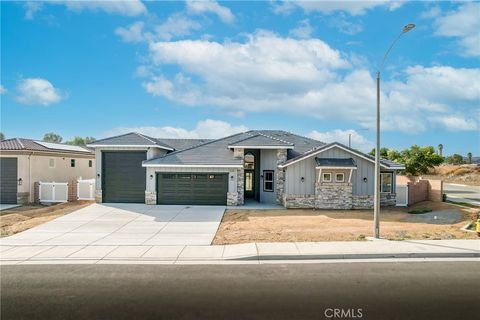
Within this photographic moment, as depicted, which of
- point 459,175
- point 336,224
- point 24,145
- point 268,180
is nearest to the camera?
point 336,224

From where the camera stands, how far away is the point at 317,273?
→ 28.8 feet

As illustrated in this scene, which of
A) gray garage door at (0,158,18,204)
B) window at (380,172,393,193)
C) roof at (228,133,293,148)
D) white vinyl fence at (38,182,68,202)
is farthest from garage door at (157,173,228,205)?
window at (380,172,393,193)

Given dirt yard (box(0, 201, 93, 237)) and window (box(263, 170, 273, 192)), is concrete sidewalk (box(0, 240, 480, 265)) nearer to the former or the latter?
dirt yard (box(0, 201, 93, 237))

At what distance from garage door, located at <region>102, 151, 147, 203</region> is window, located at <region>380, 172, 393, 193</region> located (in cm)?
1710

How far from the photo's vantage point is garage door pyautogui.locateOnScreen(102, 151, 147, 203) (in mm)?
21984

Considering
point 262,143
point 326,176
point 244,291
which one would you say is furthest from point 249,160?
point 244,291

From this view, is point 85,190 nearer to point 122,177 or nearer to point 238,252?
point 122,177

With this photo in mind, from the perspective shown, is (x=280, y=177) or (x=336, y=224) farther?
(x=280, y=177)

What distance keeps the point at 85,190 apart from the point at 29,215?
497cm

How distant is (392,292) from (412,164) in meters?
30.4

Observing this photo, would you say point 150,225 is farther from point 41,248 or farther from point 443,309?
point 443,309

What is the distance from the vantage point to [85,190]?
22766 mm

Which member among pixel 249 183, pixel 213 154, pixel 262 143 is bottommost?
pixel 249 183

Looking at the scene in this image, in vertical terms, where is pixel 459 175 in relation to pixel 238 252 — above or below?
above
